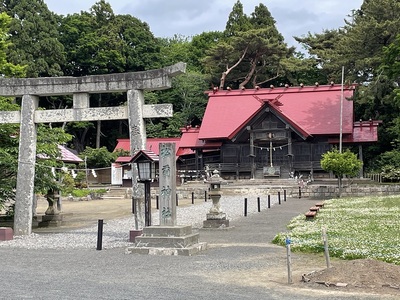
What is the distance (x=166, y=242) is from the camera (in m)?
13.2

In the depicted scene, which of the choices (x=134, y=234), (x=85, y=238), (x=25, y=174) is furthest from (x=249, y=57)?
(x=134, y=234)

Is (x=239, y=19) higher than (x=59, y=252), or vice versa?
(x=239, y=19)

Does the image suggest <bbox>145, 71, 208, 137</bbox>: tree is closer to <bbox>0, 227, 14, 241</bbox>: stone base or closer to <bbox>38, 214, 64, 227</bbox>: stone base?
<bbox>38, 214, 64, 227</bbox>: stone base

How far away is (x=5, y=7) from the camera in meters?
58.5

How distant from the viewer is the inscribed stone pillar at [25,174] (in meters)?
17.7

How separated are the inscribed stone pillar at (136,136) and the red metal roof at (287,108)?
2959 centimetres

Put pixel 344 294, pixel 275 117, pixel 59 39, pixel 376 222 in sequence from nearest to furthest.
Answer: pixel 344 294 → pixel 376 222 → pixel 275 117 → pixel 59 39

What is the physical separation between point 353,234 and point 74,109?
9.98 m

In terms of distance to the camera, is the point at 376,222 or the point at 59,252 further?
the point at 376,222

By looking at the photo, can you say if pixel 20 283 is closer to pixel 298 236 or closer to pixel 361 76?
pixel 298 236

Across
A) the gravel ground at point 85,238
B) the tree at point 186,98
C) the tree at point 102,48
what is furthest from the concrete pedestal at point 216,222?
the tree at point 102,48

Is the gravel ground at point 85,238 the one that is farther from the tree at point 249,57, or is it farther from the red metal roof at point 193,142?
the tree at point 249,57

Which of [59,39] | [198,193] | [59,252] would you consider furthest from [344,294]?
[59,39]

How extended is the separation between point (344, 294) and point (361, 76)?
42140mm
